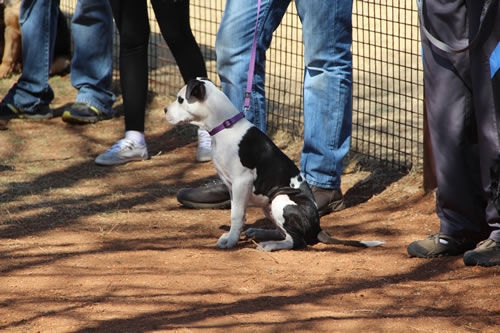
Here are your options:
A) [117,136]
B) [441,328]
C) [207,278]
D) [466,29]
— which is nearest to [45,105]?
[117,136]

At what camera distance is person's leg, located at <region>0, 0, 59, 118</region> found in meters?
6.46

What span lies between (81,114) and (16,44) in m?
1.99

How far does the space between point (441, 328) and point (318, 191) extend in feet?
5.89

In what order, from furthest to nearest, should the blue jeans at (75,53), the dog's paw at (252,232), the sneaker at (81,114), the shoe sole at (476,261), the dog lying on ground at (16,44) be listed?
the dog lying on ground at (16,44)
the blue jeans at (75,53)
the sneaker at (81,114)
the dog's paw at (252,232)
the shoe sole at (476,261)

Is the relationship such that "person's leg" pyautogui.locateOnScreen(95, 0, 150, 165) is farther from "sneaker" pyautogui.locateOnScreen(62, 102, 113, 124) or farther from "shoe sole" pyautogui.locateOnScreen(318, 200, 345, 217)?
"shoe sole" pyautogui.locateOnScreen(318, 200, 345, 217)

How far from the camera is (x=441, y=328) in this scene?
2529mm

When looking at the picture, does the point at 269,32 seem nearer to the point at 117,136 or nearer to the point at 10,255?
the point at 10,255

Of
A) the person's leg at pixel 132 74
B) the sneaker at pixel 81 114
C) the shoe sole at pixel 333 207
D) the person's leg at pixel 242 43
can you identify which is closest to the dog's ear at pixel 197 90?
the person's leg at pixel 242 43

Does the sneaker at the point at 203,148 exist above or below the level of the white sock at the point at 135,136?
below

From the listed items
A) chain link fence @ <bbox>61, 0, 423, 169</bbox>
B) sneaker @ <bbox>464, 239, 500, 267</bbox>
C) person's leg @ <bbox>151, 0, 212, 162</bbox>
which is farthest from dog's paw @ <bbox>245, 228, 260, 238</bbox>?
chain link fence @ <bbox>61, 0, 423, 169</bbox>

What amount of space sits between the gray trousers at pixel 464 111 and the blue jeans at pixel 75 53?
389 cm

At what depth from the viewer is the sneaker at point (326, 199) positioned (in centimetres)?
423

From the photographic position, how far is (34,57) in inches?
256

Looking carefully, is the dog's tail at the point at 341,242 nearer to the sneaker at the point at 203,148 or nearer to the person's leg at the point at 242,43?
the person's leg at the point at 242,43
